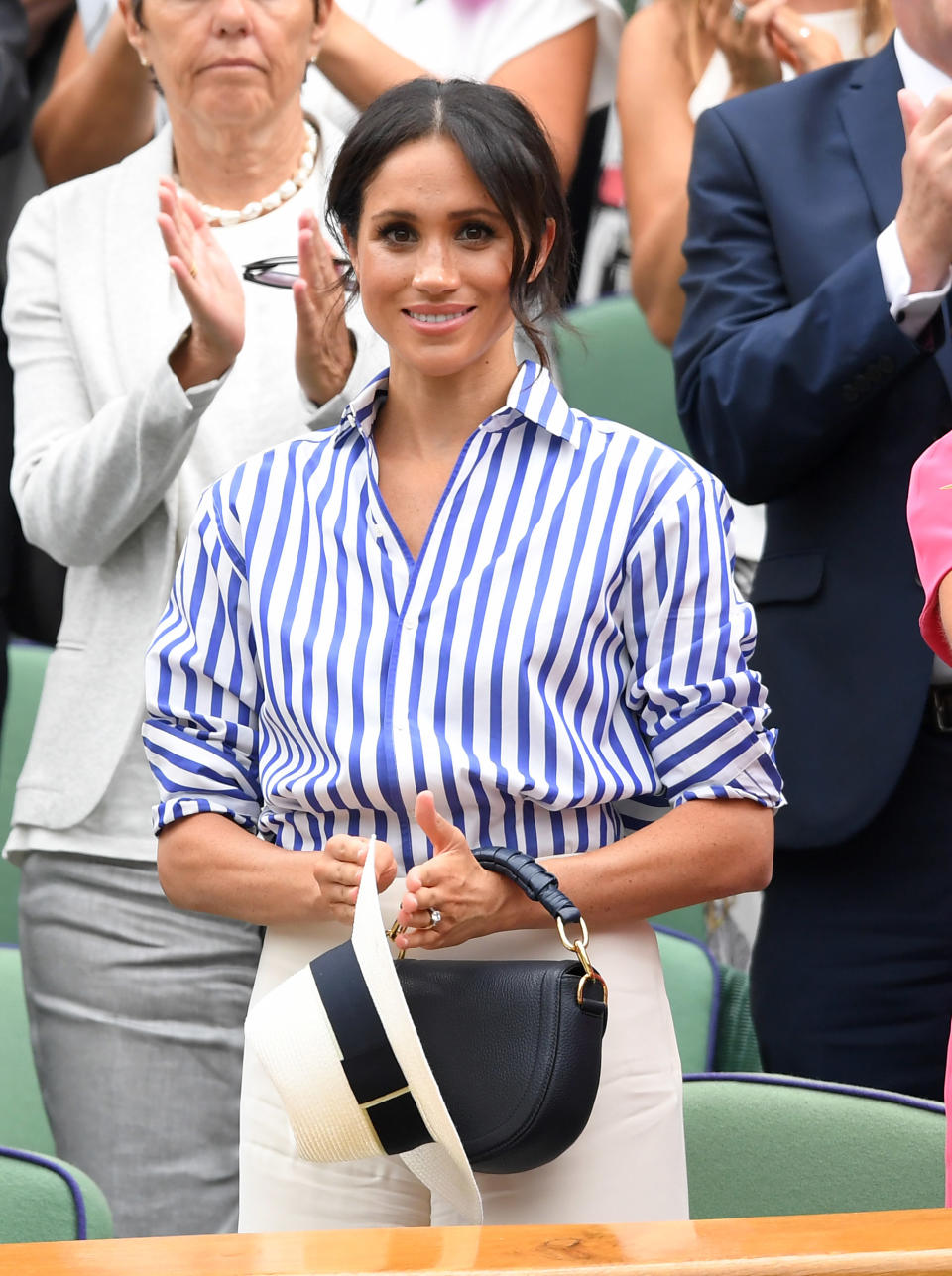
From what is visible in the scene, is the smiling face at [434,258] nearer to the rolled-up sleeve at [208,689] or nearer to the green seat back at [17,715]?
the rolled-up sleeve at [208,689]

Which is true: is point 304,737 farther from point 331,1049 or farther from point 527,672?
point 331,1049

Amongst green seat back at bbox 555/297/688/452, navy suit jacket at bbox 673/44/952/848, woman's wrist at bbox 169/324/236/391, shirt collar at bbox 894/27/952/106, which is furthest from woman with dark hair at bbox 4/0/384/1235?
green seat back at bbox 555/297/688/452

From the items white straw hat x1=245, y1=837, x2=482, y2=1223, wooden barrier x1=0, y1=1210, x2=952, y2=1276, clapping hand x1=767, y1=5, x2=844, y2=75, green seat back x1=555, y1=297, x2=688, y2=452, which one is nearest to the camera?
wooden barrier x1=0, y1=1210, x2=952, y2=1276

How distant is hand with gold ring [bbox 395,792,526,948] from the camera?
132cm

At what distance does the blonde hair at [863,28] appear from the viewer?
249 cm

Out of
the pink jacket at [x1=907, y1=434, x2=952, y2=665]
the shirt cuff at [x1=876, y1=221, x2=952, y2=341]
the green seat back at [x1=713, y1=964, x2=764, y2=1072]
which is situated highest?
the shirt cuff at [x1=876, y1=221, x2=952, y2=341]

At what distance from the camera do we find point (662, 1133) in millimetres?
1386

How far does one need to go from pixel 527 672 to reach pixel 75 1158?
3.00ft

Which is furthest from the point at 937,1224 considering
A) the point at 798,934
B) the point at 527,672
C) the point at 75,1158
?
the point at 75,1158

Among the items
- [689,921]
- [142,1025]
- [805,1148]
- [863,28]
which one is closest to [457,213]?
[805,1148]

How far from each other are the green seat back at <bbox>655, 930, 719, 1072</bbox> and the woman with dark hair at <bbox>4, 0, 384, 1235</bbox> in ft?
1.58

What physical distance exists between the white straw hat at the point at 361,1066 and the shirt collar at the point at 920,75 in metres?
1.13

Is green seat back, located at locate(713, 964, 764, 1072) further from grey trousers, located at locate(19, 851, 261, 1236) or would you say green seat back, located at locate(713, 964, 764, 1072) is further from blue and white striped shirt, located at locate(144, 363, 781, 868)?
blue and white striped shirt, located at locate(144, 363, 781, 868)

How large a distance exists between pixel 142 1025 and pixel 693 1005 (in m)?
0.62
